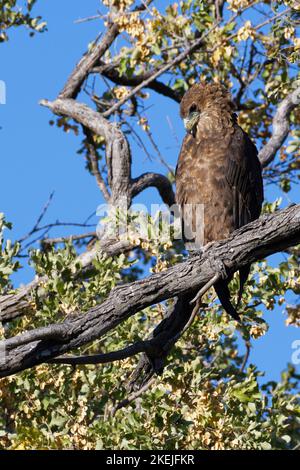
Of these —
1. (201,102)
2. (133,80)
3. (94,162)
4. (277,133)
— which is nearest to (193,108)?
(201,102)

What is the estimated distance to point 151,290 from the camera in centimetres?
488

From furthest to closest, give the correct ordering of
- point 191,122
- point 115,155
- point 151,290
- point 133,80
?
point 133,80 < point 115,155 < point 191,122 < point 151,290

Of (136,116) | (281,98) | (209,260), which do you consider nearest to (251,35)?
(281,98)

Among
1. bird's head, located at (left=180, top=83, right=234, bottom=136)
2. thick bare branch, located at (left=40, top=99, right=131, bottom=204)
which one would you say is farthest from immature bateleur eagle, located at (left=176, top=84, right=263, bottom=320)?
thick bare branch, located at (left=40, top=99, right=131, bottom=204)

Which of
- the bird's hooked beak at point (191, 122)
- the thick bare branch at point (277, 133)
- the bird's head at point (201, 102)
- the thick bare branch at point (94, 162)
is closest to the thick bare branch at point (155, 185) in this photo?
the thick bare branch at point (94, 162)

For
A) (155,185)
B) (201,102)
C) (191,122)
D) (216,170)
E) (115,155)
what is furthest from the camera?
(155,185)

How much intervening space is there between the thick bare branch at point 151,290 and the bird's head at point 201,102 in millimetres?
1397

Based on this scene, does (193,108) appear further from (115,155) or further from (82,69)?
(82,69)

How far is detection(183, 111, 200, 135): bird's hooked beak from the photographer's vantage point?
20.6 ft

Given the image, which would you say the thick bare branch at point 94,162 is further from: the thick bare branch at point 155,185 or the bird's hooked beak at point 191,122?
the bird's hooked beak at point 191,122

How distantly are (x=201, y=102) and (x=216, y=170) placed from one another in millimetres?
533

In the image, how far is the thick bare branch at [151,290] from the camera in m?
4.64

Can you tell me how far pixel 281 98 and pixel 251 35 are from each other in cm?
83

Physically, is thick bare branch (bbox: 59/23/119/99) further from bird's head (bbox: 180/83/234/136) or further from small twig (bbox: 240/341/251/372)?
small twig (bbox: 240/341/251/372)
